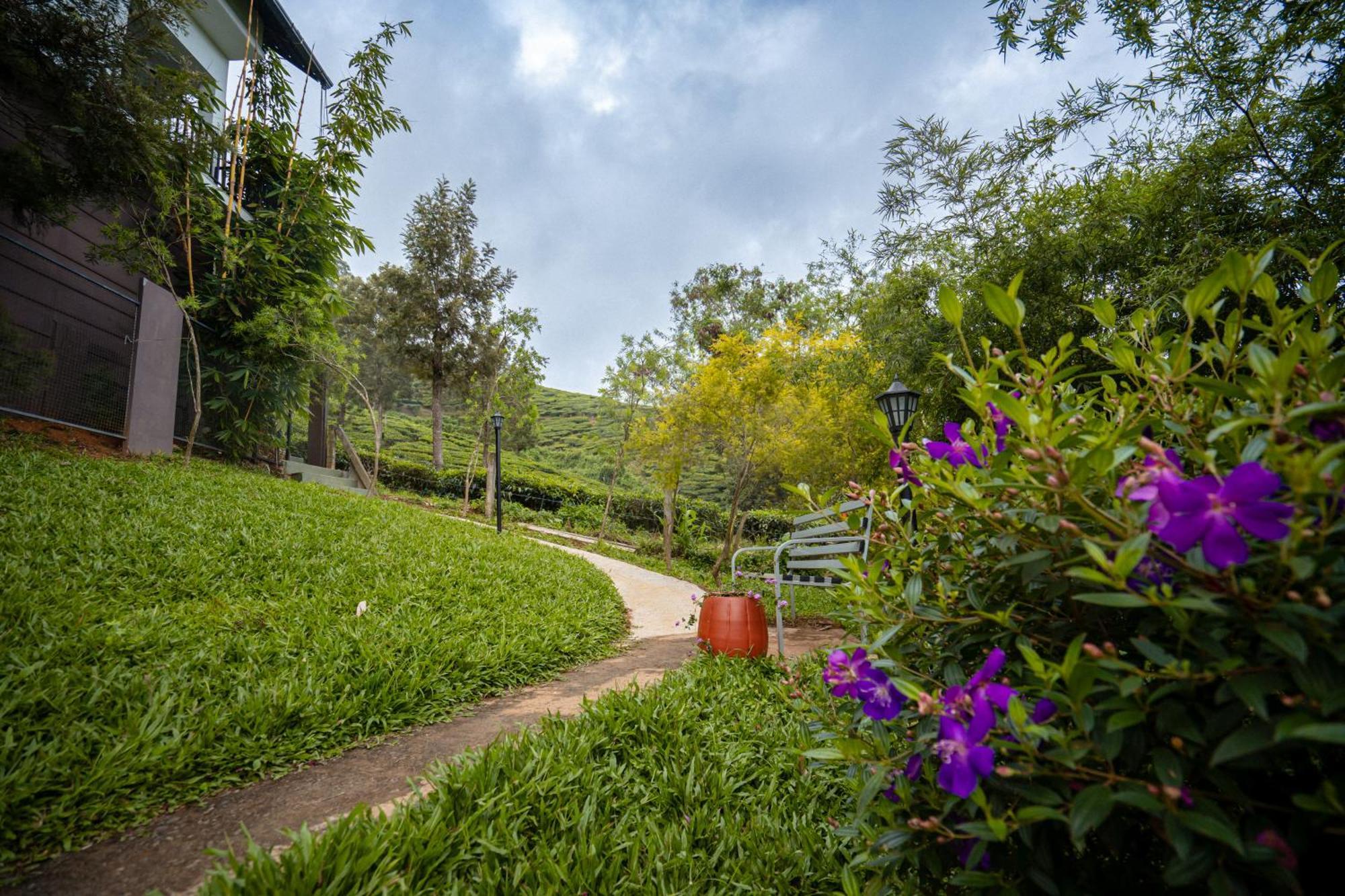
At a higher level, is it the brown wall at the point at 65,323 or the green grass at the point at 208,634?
the brown wall at the point at 65,323

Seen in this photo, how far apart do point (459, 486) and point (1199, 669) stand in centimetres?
1543

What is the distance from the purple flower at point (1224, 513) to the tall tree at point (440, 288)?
1887 cm

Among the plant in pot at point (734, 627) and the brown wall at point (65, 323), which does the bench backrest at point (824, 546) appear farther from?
the brown wall at point (65, 323)

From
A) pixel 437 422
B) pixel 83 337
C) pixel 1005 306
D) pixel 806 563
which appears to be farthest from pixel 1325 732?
pixel 437 422

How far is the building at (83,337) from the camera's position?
17.9ft

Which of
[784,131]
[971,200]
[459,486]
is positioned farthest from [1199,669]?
[459,486]

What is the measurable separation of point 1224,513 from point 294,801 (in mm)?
2584

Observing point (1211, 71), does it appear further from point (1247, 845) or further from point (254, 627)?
point (254, 627)

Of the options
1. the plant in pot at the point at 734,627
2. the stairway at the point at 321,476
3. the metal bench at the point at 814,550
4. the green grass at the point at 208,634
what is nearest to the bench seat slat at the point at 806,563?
the metal bench at the point at 814,550

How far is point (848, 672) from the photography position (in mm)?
931

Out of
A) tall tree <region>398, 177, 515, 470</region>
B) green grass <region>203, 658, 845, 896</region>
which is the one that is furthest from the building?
tall tree <region>398, 177, 515, 470</region>

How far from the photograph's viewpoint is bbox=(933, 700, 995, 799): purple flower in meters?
0.65

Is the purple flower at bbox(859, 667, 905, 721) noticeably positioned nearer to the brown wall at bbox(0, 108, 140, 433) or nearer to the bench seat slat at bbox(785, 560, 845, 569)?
the bench seat slat at bbox(785, 560, 845, 569)

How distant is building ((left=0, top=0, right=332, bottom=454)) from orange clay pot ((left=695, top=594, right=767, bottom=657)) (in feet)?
22.7
